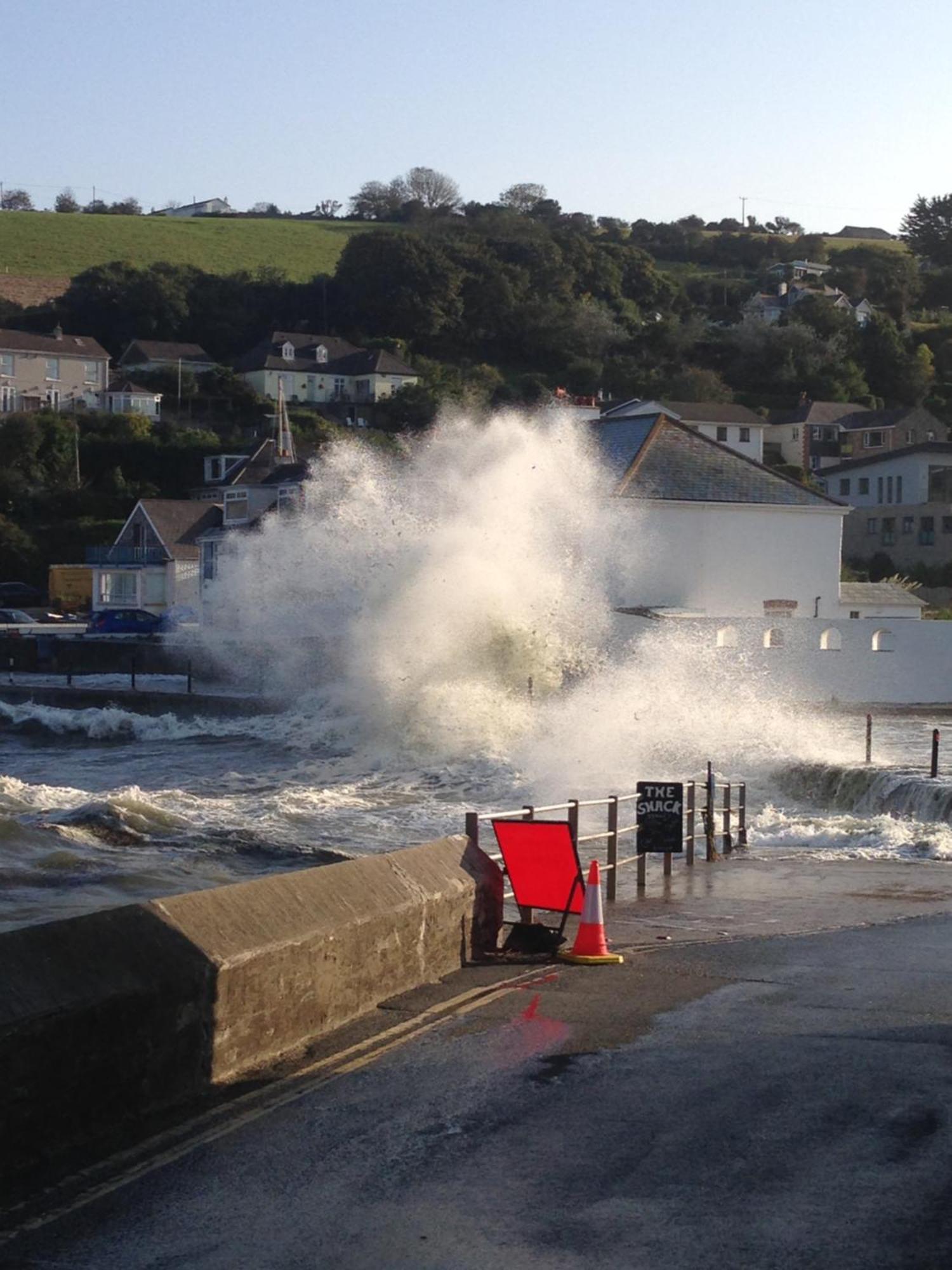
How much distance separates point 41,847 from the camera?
22062 mm

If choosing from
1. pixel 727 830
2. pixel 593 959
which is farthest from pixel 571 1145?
pixel 727 830

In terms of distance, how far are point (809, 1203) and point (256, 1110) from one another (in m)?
2.64

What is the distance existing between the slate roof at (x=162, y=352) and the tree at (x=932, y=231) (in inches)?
3318

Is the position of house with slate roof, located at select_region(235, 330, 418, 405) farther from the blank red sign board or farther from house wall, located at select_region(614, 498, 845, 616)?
the blank red sign board

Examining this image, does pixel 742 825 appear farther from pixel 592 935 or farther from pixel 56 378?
pixel 56 378

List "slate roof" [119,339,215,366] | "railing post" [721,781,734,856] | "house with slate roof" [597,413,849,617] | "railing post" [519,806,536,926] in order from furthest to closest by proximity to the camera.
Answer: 1. "slate roof" [119,339,215,366]
2. "house with slate roof" [597,413,849,617]
3. "railing post" [721,781,734,856]
4. "railing post" [519,806,536,926]

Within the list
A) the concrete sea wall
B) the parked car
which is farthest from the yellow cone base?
the parked car

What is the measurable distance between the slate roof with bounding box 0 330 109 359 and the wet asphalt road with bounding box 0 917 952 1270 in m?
101

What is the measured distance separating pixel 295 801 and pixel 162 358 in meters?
81.5

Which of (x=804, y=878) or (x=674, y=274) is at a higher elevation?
(x=674, y=274)

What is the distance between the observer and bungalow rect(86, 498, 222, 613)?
2798 inches

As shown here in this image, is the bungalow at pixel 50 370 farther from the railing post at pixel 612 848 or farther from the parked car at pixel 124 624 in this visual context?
the railing post at pixel 612 848

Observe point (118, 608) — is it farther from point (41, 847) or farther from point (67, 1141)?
point (67, 1141)

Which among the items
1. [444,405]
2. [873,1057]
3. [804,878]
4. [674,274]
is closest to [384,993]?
[873,1057]
